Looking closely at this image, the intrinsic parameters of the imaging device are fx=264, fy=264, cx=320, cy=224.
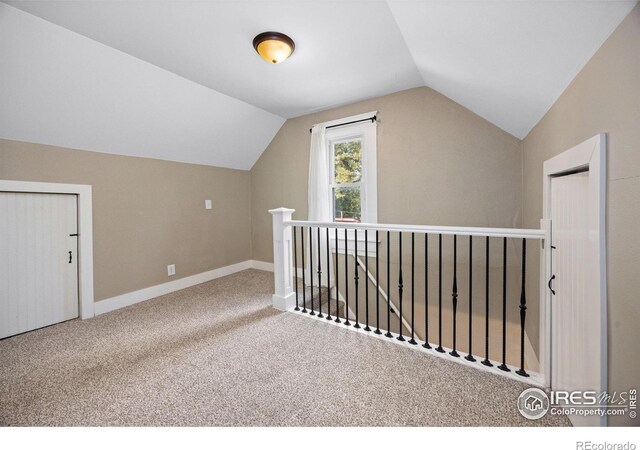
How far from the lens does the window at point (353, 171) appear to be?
134 inches

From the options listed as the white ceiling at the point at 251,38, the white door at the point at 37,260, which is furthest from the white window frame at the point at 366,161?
the white door at the point at 37,260

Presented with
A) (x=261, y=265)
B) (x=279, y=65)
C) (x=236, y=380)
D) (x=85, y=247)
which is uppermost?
(x=279, y=65)

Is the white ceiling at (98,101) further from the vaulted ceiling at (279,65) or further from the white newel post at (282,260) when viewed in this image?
the white newel post at (282,260)

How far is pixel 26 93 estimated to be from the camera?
2.10 m

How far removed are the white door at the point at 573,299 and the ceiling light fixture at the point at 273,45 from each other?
6.76ft

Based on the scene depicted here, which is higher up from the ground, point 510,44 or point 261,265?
point 510,44

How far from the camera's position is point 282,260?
277 cm

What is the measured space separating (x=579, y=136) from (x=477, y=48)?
0.76m

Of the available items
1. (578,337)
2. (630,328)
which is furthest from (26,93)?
(578,337)

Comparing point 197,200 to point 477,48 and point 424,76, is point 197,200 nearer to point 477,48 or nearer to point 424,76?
point 424,76

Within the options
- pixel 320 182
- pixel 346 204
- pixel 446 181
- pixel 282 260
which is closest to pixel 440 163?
pixel 446 181

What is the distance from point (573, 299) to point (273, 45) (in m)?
2.48

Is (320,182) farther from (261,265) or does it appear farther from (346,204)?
(261,265)

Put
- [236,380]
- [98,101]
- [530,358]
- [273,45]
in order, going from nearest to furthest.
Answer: [236,380], [273,45], [530,358], [98,101]
